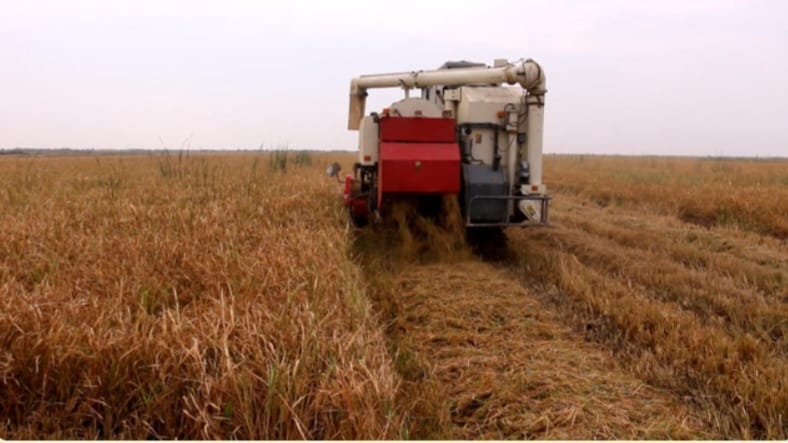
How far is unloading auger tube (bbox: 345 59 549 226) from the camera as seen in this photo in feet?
20.9

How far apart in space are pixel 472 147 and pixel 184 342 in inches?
202

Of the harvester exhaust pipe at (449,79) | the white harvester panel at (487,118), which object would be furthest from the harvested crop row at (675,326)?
the harvester exhaust pipe at (449,79)

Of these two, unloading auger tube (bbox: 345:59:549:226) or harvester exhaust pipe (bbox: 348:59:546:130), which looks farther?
harvester exhaust pipe (bbox: 348:59:546:130)

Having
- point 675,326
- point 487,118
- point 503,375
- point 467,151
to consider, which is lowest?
point 503,375

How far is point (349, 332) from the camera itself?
2.71 metres

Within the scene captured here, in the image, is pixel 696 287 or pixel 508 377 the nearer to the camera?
pixel 508 377

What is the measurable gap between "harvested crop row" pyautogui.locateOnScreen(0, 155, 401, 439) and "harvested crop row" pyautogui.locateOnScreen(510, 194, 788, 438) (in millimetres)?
1775

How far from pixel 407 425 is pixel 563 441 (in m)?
0.74

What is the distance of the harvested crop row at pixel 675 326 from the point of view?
2.86 metres

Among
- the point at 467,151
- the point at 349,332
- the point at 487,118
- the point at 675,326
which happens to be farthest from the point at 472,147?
the point at 349,332

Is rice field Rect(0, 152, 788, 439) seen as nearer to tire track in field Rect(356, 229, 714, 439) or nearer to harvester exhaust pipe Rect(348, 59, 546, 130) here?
tire track in field Rect(356, 229, 714, 439)

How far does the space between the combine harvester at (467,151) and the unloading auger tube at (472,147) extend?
0.04ft

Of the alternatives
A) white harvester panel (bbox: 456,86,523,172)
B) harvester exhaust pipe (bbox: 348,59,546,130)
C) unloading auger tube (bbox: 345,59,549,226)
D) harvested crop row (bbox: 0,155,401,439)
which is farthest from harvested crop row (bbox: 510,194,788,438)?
harvester exhaust pipe (bbox: 348,59,546,130)

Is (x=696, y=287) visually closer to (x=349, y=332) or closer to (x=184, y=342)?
(x=349, y=332)
